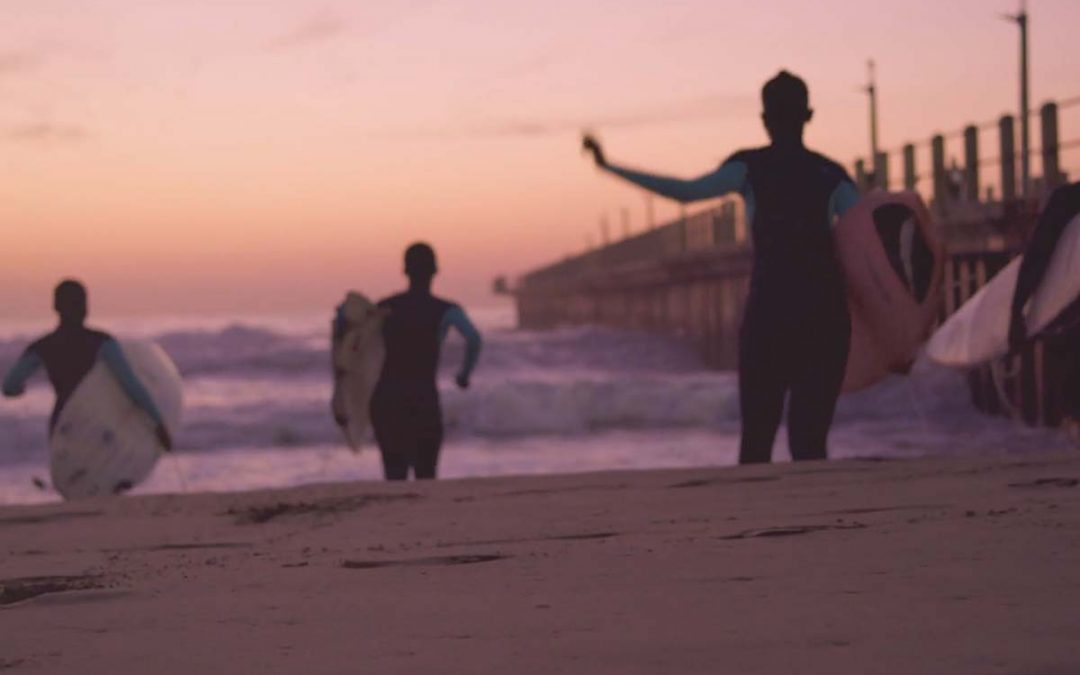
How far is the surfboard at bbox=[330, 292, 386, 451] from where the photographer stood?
7.17 m

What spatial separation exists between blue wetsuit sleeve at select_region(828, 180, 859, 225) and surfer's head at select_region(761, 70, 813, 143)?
25 centimetres

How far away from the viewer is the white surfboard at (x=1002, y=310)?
502 cm

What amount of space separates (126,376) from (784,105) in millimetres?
3833

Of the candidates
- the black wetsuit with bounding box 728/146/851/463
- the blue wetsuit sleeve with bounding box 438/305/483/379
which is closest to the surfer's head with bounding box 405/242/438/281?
the blue wetsuit sleeve with bounding box 438/305/483/379

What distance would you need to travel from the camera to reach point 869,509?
11.0 feet

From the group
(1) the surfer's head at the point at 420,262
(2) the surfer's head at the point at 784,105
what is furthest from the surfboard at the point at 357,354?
(2) the surfer's head at the point at 784,105

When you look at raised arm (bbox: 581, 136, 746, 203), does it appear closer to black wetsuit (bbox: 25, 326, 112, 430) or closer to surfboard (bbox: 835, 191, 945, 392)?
surfboard (bbox: 835, 191, 945, 392)

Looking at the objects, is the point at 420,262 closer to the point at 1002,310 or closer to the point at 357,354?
the point at 357,354

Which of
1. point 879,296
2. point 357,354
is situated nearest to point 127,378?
point 357,354

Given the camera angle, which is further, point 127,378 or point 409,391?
point 409,391

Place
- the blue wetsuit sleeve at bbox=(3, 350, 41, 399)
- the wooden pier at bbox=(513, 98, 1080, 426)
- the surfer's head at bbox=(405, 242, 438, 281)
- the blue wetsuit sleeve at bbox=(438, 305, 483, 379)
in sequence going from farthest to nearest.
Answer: the wooden pier at bbox=(513, 98, 1080, 426) → the blue wetsuit sleeve at bbox=(438, 305, 483, 379) → the surfer's head at bbox=(405, 242, 438, 281) → the blue wetsuit sleeve at bbox=(3, 350, 41, 399)

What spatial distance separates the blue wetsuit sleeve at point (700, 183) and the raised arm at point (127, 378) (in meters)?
3.33

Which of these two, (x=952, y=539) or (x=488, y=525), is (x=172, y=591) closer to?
(x=488, y=525)

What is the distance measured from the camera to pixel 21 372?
22.6 ft
